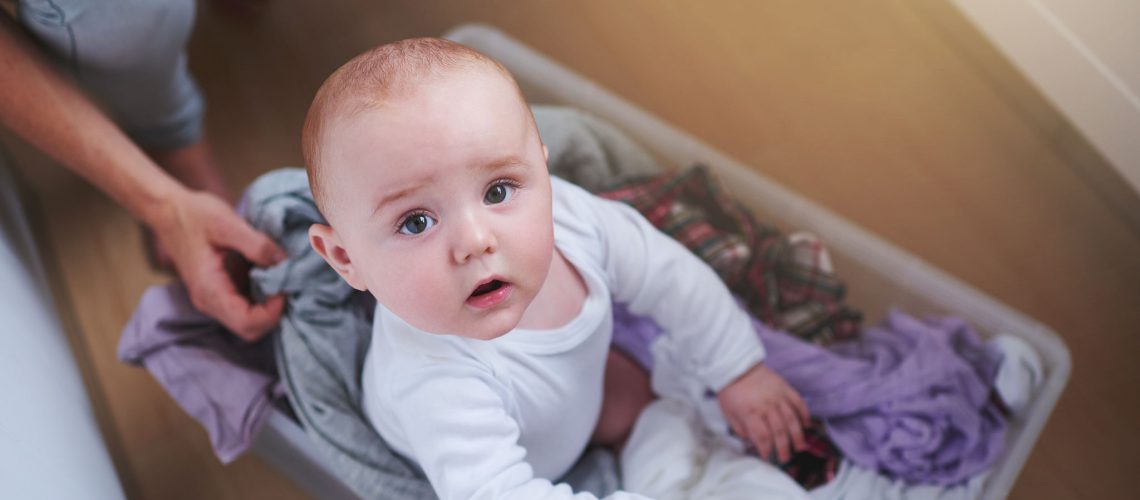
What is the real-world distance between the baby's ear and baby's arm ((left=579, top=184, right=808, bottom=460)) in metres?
0.21

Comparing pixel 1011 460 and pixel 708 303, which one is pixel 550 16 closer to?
pixel 708 303

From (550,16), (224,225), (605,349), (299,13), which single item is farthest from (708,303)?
(299,13)

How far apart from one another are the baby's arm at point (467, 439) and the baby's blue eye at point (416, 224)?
120mm

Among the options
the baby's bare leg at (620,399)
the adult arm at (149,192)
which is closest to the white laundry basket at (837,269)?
the adult arm at (149,192)

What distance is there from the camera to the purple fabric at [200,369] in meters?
0.83

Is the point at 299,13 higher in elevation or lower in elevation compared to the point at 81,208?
higher

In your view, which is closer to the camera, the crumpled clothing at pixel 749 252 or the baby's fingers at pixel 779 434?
the baby's fingers at pixel 779 434

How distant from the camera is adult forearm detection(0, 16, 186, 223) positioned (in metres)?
0.83

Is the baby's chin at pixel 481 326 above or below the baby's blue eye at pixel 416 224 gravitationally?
below

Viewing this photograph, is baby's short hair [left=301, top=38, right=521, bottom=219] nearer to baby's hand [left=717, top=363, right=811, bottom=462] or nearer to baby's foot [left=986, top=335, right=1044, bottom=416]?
baby's hand [left=717, top=363, right=811, bottom=462]

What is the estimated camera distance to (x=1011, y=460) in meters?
0.82

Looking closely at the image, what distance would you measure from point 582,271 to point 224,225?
35 cm

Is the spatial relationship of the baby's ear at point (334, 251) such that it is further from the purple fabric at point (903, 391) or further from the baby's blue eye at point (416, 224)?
the purple fabric at point (903, 391)

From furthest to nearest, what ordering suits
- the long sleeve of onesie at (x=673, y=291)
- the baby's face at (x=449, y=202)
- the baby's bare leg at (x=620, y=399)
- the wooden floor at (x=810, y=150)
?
the wooden floor at (x=810, y=150) → the baby's bare leg at (x=620, y=399) → the long sleeve of onesie at (x=673, y=291) → the baby's face at (x=449, y=202)
